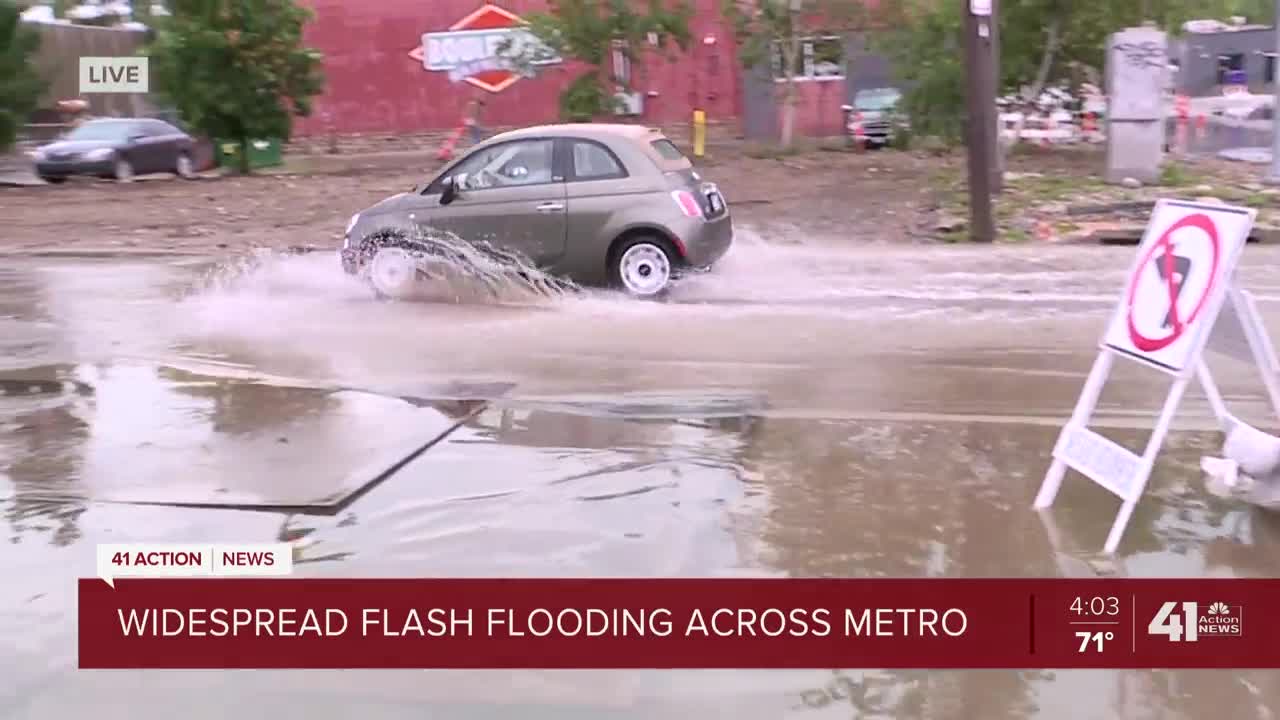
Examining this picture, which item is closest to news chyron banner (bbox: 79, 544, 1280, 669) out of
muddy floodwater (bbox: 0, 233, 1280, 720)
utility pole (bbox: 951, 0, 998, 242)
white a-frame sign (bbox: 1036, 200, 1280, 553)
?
muddy floodwater (bbox: 0, 233, 1280, 720)

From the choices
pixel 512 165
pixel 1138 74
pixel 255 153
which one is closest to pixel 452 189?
pixel 512 165

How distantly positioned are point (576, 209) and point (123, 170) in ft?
59.3

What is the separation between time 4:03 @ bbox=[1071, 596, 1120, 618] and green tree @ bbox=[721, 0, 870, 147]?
24.2m

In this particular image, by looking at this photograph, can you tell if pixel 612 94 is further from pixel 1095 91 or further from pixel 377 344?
pixel 377 344

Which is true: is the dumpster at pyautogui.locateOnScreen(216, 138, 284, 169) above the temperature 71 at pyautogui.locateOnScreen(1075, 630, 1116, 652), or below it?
above

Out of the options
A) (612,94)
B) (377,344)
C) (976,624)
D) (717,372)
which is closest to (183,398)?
(377,344)

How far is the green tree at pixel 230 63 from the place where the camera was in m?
28.0

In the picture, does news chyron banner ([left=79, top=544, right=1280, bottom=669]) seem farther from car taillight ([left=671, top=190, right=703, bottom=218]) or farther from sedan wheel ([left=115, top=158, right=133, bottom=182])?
sedan wheel ([left=115, top=158, right=133, bottom=182])

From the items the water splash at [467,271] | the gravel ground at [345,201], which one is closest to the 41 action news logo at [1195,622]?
the water splash at [467,271]

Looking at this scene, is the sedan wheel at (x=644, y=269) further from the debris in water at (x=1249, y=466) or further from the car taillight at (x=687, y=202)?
the debris in water at (x=1249, y=466)

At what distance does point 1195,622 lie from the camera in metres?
4.62

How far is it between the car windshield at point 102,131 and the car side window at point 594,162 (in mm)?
18240

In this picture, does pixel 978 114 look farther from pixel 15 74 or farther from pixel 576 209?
pixel 15 74

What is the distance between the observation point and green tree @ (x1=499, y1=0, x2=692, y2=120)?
92.8 ft
